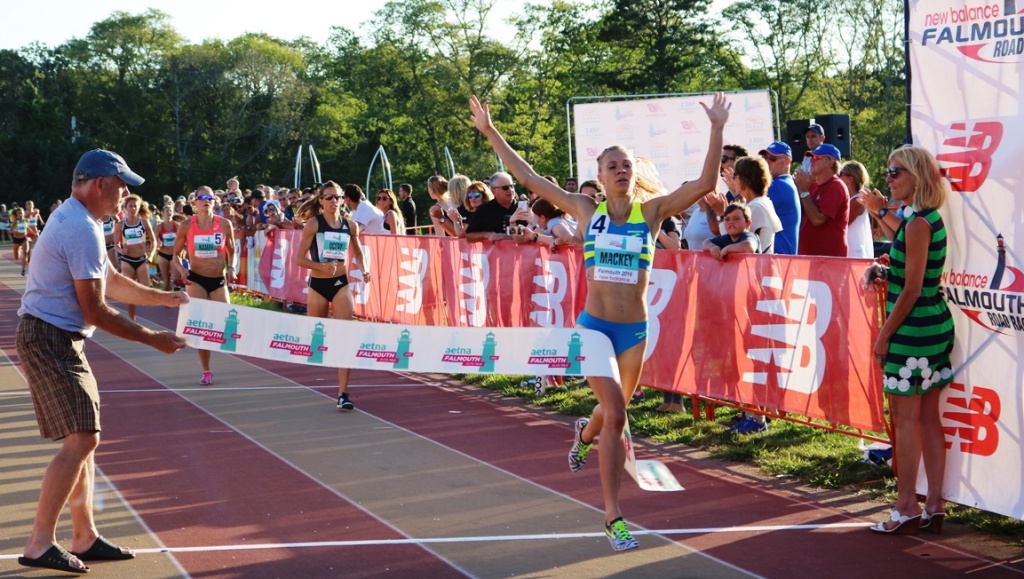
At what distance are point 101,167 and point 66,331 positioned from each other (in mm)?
858

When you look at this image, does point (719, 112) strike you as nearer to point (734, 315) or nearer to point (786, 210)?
point (734, 315)

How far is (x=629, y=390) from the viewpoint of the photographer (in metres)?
6.66

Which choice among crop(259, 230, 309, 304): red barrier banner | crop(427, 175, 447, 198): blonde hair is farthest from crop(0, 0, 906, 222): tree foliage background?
crop(427, 175, 447, 198): blonde hair

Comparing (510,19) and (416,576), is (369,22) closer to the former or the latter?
(510,19)

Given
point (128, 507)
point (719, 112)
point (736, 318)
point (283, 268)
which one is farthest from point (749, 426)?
point (283, 268)

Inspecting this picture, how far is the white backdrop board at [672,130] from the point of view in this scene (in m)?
21.6

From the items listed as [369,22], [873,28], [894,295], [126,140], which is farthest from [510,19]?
[894,295]

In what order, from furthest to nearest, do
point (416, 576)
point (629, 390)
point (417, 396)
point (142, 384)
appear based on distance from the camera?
point (142, 384), point (417, 396), point (629, 390), point (416, 576)

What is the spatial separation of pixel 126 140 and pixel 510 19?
29.6 m

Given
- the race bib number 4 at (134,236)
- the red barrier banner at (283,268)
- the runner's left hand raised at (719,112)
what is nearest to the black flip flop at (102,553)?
the runner's left hand raised at (719,112)

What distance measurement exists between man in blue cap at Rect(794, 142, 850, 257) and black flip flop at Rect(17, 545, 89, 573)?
262 inches

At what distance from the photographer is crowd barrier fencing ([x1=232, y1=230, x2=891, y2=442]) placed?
27.1 ft

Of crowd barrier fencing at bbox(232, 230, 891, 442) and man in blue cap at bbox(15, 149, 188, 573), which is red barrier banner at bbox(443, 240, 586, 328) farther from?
man in blue cap at bbox(15, 149, 188, 573)

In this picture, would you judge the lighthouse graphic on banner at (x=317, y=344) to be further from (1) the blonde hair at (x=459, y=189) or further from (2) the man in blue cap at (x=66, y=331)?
(1) the blonde hair at (x=459, y=189)
